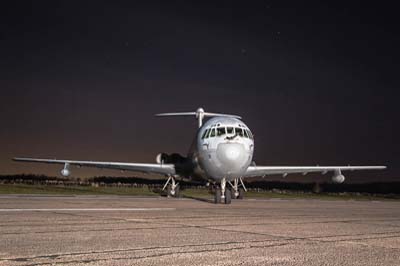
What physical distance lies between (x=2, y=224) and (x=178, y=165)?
2360cm

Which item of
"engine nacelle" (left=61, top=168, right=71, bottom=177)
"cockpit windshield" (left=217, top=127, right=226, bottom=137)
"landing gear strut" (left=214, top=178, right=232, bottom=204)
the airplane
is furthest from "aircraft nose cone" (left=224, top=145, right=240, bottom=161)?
"engine nacelle" (left=61, top=168, right=71, bottom=177)

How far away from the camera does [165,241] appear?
774 cm

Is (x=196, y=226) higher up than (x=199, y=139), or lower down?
lower down

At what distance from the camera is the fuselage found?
24.1m

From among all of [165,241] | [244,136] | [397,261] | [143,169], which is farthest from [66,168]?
[397,261]

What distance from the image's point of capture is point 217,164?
24781 millimetres

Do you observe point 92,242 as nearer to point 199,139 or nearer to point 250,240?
point 250,240

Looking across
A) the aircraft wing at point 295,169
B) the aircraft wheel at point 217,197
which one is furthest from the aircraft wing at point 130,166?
the aircraft wheel at point 217,197

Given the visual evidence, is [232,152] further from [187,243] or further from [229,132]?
[187,243]

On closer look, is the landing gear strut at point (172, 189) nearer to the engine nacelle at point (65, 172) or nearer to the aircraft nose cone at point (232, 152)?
the engine nacelle at point (65, 172)

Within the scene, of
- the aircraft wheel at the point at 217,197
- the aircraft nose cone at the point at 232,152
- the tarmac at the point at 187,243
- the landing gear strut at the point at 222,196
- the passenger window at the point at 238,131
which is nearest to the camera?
the tarmac at the point at 187,243

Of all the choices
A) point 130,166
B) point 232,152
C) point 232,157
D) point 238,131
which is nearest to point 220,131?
point 238,131

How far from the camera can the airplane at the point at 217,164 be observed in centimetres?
2425

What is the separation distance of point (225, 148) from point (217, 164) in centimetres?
96
